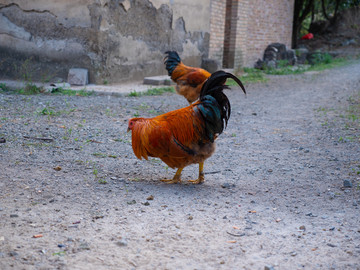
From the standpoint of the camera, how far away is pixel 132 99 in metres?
8.38

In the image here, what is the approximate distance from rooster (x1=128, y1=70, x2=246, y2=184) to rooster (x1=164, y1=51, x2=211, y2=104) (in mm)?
3288

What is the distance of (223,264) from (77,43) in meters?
7.28

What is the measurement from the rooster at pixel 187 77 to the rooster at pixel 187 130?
129 inches

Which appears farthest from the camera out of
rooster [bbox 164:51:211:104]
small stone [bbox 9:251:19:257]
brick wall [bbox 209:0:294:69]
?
brick wall [bbox 209:0:294:69]

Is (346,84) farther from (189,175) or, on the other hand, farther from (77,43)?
(189,175)

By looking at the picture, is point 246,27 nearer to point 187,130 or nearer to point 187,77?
point 187,77

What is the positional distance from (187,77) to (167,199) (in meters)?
4.00

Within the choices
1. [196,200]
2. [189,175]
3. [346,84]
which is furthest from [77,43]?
[346,84]

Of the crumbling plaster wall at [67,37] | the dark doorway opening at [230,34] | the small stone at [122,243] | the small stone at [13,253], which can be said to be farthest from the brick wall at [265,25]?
the small stone at [13,253]

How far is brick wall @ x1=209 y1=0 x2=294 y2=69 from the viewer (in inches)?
536

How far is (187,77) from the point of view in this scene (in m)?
7.39

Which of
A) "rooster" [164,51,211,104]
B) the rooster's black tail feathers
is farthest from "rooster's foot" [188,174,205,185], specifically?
"rooster" [164,51,211,104]

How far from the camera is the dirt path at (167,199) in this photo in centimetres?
276

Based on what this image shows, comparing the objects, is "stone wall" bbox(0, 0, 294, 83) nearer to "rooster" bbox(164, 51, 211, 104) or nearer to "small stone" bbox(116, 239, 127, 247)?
"rooster" bbox(164, 51, 211, 104)
